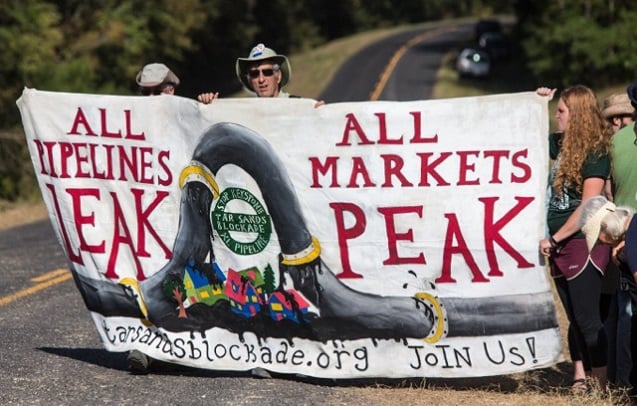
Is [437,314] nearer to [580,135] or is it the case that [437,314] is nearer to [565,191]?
[565,191]

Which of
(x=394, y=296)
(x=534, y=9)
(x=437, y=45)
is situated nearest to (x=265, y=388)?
(x=394, y=296)

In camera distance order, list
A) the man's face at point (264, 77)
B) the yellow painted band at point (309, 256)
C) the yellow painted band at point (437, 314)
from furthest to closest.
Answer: the man's face at point (264, 77)
the yellow painted band at point (309, 256)
the yellow painted band at point (437, 314)

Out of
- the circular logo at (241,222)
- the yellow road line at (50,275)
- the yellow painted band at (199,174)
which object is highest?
the yellow painted band at (199,174)

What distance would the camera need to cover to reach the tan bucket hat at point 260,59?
7059 millimetres

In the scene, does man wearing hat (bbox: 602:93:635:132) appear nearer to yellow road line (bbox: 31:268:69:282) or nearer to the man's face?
the man's face

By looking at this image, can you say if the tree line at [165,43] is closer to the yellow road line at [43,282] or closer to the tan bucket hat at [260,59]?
the yellow road line at [43,282]

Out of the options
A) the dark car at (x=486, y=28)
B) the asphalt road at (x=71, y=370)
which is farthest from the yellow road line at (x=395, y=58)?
the asphalt road at (x=71, y=370)

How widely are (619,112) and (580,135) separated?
3.02 ft

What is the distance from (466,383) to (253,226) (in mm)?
1603

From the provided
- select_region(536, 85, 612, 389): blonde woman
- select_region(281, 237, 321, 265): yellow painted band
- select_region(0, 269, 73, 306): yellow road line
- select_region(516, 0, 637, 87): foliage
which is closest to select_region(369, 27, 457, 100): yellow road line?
select_region(516, 0, 637, 87): foliage

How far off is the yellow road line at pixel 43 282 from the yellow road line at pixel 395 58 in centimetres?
3634

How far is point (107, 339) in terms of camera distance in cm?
727

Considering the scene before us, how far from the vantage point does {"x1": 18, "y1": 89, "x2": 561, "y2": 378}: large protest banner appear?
20.8 feet

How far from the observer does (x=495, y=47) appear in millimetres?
59875
